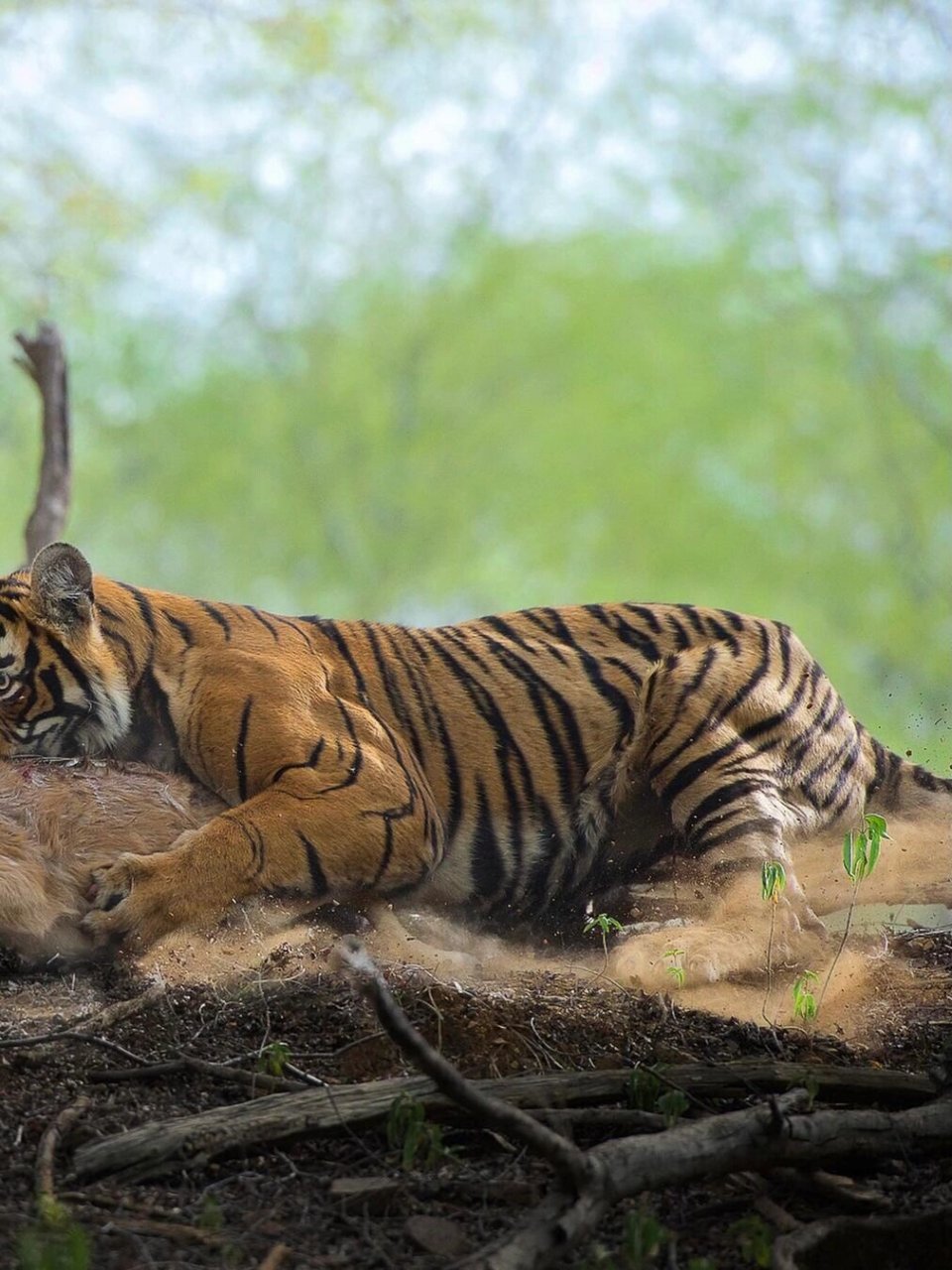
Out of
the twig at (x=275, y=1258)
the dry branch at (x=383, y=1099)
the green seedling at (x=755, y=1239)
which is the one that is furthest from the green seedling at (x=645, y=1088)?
the twig at (x=275, y=1258)

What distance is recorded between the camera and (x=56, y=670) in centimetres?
485

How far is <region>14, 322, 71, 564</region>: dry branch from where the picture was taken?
268 inches

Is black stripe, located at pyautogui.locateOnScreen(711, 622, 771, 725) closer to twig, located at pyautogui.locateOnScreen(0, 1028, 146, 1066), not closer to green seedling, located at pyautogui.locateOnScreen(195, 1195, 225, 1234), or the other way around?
twig, located at pyautogui.locateOnScreen(0, 1028, 146, 1066)

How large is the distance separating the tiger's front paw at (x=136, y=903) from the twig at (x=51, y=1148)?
3.14 feet

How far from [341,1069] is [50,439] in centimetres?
424

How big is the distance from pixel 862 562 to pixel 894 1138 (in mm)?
20288

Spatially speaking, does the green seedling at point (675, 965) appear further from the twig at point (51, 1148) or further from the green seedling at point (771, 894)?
the twig at point (51, 1148)

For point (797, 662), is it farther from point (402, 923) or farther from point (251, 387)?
point (251, 387)

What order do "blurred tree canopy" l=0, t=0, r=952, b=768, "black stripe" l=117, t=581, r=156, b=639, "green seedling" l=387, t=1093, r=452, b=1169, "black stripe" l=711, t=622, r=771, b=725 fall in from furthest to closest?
"blurred tree canopy" l=0, t=0, r=952, b=768 → "black stripe" l=711, t=622, r=771, b=725 → "black stripe" l=117, t=581, r=156, b=639 → "green seedling" l=387, t=1093, r=452, b=1169

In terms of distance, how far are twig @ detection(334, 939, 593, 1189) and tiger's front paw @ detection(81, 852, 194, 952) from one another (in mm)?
1717

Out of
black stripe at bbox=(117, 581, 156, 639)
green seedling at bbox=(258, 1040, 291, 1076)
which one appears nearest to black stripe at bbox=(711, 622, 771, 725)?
black stripe at bbox=(117, 581, 156, 639)

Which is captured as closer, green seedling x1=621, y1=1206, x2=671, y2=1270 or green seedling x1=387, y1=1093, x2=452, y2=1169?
green seedling x1=621, y1=1206, x2=671, y2=1270

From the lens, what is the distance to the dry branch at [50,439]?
22.3 ft

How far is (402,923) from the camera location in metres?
4.92
